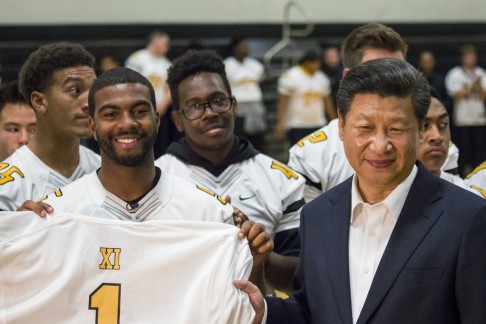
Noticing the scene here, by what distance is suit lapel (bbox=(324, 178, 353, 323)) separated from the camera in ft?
9.49

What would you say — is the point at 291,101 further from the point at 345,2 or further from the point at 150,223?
the point at 150,223

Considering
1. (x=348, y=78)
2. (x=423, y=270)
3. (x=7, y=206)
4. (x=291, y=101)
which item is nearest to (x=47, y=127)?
(x=7, y=206)

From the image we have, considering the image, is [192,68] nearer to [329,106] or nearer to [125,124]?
[125,124]

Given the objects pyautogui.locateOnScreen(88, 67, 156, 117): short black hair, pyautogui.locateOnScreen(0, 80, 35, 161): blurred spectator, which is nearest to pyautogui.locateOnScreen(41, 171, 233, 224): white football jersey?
pyautogui.locateOnScreen(88, 67, 156, 117): short black hair

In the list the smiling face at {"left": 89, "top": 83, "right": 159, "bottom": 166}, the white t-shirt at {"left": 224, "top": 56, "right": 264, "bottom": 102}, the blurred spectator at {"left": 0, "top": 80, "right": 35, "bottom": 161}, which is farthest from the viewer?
the white t-shirt at {"left": 224, "top": 56, "right": 264, "bottom": 102}

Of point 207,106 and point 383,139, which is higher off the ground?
point 207,106

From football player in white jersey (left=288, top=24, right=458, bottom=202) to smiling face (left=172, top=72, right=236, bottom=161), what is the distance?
496 mm

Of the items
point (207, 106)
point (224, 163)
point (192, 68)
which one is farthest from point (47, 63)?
point (224, 163)

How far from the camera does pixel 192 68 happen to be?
4.48 metres

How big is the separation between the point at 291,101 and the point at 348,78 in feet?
30.0

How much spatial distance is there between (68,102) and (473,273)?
8.38 ft

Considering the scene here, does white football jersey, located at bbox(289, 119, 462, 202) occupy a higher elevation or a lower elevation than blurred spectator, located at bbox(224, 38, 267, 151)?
lower

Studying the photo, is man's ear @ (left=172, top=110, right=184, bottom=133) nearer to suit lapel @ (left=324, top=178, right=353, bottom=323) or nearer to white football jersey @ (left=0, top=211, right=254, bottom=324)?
white football jersey @ (left=0, top=211, right=254, bottom=324)

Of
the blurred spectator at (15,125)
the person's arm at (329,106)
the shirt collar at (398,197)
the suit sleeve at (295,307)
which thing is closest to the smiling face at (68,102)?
the blurred spectator at (15,125)
